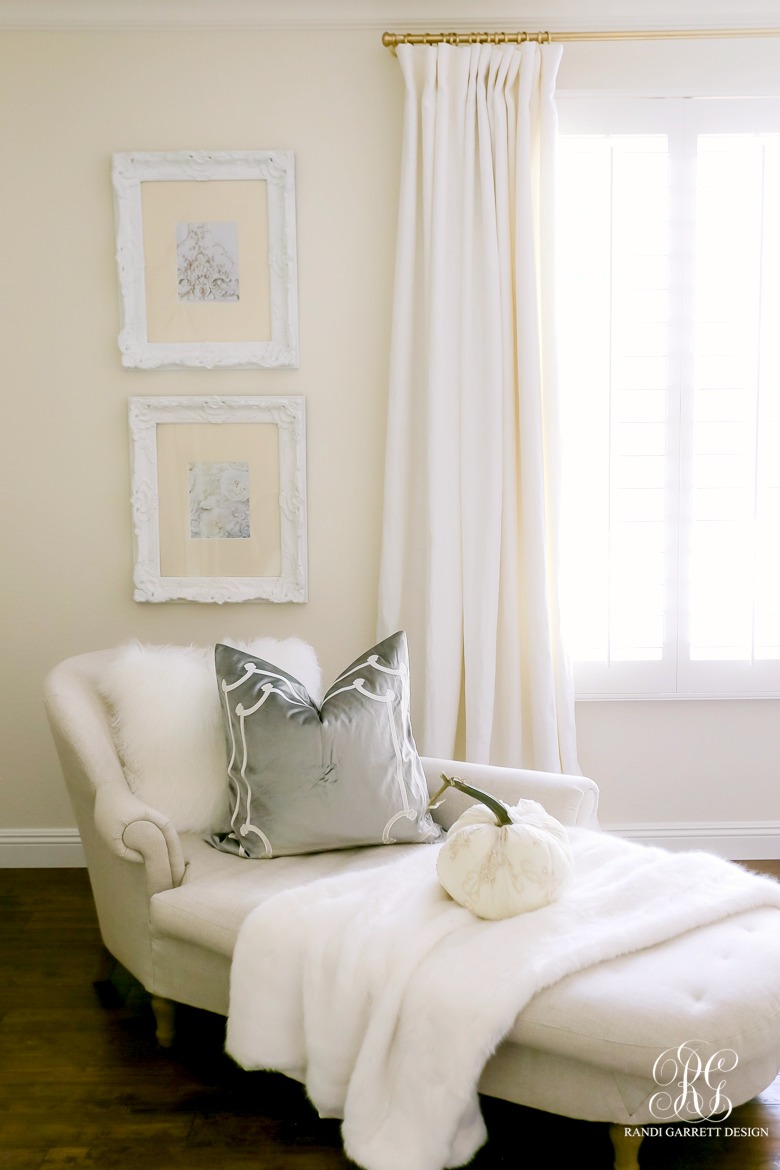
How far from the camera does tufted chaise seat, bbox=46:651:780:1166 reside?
153cm

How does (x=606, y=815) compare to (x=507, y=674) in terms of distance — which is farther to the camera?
(x=606, y=815)

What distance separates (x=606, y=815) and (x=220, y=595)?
145 cm

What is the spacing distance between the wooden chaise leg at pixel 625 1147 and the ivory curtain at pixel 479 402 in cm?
137

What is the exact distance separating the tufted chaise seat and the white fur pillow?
0.05 meters

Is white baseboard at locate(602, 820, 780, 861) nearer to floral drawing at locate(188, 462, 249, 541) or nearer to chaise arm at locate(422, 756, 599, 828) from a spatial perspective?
chaise arm at locate(422, 756, 599, 828)

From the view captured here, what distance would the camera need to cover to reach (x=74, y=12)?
287 cm

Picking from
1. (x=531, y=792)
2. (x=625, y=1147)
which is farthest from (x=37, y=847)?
(x=625, y=1147)

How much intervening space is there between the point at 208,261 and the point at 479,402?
0.94m

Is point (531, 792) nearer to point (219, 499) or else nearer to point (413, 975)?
point (413, 975)

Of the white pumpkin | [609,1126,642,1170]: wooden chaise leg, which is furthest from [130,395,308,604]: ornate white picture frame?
[609,1126,642,1170]: wooden chaise leg

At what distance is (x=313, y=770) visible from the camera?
212 cm

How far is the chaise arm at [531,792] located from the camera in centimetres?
225

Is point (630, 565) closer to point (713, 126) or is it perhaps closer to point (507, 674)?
point (507, 674)

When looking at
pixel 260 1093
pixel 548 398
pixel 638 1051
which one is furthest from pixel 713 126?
pixel 260 1093
